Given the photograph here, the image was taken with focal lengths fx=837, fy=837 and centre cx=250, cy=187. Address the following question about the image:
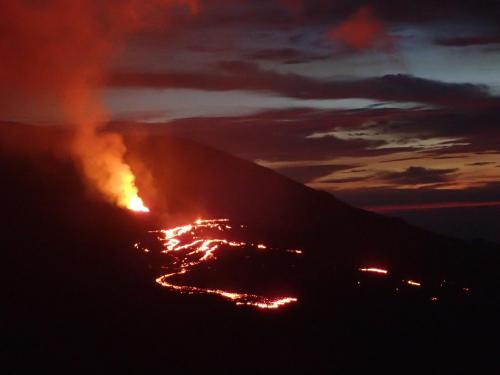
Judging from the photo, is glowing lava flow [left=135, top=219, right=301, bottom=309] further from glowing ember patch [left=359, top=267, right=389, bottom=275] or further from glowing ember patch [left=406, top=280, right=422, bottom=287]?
glowing ember patch [left=406, top=280, right=422, bottom=287]

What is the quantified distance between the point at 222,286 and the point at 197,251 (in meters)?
10.4

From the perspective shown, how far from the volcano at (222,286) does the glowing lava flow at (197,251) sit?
0.16 metres

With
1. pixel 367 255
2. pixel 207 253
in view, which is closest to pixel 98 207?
pixel 207 253

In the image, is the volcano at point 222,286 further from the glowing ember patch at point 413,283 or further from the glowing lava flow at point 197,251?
the glowing ember patch at point 413,283

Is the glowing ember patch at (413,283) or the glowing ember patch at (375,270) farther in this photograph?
the glowing ember patch at (375,270)

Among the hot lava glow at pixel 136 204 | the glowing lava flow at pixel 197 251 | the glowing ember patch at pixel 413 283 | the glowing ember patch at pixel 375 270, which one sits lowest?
the glowing ember patch at pixel 413 283

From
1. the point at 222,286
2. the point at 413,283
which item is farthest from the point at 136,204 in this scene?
the point at 413,283

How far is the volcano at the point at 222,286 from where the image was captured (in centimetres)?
3012

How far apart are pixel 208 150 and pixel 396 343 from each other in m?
70.9

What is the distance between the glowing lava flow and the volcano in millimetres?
164

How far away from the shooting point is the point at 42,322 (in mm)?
32031

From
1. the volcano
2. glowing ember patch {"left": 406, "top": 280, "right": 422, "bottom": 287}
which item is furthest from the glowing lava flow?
glowing ember patch {"left": 406, "top": 280, "right": 422, "bottom": 287}

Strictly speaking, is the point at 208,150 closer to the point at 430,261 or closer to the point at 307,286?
the point at 430,261

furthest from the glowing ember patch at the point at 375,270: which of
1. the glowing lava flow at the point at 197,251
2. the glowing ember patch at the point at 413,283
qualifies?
the glowing lava flow at the point at 197,251
